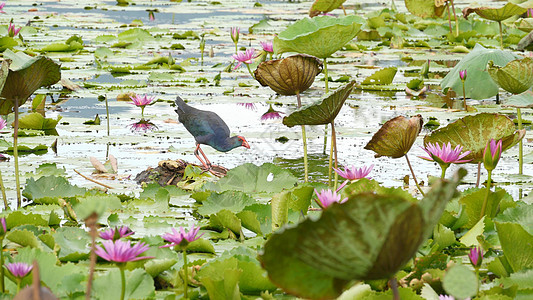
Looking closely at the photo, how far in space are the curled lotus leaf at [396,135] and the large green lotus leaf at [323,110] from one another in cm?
17

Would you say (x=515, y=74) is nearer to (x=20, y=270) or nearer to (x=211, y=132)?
(x=211, y=132)

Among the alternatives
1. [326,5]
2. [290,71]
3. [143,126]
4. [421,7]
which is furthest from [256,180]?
[421,7]

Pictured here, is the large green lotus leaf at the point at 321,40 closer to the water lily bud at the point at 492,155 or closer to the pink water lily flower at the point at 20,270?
the water lily bud at the point at 492,155

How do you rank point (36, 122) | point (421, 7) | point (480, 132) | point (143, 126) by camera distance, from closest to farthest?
point (480, 132)
point (36, 122)
point (143, 126)
point (421, 7)

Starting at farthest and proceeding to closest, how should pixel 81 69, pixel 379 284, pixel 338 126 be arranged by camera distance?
1. pixel 81 69
2. pixel 338 126
3. pixel 379 284

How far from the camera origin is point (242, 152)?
3887 millimetres

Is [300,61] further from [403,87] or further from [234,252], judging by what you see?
[403,87]

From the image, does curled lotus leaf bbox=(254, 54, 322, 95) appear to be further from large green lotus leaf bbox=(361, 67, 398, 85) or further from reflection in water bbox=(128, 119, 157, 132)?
large green lotus leaf bbox=(361, 67, 398, 85)

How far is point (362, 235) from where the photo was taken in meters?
1.07

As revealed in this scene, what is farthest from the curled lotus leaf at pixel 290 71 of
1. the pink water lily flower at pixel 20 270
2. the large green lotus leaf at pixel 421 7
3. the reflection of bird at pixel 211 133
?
the large green lotus leaf at pixel 421 7

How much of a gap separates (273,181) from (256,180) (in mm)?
69

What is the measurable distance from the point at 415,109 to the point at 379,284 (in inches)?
126

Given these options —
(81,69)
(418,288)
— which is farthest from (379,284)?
(81,69)

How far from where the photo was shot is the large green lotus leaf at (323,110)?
2391 mm
